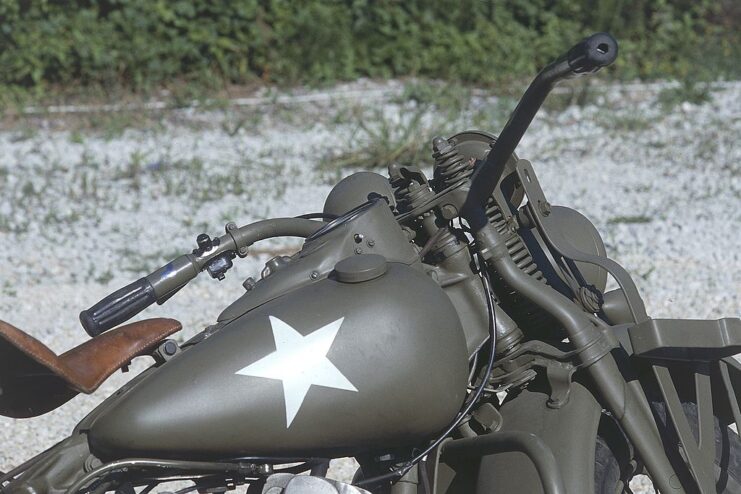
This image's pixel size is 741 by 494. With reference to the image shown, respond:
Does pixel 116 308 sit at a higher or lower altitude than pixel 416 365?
higher

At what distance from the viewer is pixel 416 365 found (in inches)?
88.5

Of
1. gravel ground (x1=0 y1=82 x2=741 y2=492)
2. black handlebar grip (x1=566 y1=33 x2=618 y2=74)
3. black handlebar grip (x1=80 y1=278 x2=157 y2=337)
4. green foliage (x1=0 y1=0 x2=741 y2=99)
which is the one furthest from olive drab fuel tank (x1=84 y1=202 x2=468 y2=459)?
green foliage (x1=0 y1=0 x2=741 y2=99)

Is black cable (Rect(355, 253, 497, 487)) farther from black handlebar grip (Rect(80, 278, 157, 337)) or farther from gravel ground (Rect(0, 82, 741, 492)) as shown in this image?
gravel ground (Rect(0, 82, 741, 492))

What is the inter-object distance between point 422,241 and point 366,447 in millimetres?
541

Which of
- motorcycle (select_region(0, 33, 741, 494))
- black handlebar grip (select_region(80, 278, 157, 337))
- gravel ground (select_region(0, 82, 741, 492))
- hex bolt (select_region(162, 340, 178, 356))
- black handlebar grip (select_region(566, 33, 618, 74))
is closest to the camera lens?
black handlebar grip (select_region(566, 33, 618, 74))

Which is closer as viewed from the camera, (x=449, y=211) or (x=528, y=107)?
(x=528, y=107)

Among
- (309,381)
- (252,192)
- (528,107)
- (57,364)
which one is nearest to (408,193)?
(528,107)

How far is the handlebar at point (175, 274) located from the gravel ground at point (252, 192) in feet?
4.73

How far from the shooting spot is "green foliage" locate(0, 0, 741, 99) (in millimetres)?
10531

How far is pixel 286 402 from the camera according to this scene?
2180 mm

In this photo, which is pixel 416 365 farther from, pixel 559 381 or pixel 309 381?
pixel 559 381

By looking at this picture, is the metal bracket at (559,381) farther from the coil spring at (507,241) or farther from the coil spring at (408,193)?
the coil spring at (408,193)

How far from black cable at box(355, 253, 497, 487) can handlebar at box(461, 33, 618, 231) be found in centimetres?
12

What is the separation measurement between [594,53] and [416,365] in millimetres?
673
